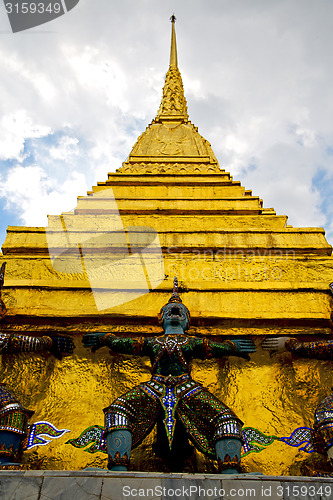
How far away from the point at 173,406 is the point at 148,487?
111 cm

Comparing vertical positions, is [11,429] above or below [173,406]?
below

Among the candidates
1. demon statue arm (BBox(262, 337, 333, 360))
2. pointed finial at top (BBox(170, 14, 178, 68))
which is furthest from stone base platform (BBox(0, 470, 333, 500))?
pointed finial at top (BBox(170, 14, 178, 68))

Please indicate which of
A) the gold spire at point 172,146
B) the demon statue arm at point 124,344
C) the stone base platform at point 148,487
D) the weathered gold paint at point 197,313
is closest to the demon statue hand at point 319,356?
the weathered gold paint at point 197,313

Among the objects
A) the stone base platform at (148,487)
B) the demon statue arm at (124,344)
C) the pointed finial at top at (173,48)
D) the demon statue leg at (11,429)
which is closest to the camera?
the stone base platform at (148,487)

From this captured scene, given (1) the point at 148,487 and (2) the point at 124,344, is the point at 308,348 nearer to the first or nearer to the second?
(2) the point at 124,344

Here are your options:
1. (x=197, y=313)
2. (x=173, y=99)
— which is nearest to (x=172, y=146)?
(x=173, y=99)

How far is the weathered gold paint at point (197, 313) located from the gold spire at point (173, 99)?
951 centimetres

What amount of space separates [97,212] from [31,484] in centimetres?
673

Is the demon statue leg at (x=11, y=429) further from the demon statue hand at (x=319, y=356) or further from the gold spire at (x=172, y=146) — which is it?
the gold spire at (x=172, y=146)

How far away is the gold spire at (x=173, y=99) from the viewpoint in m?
17.8

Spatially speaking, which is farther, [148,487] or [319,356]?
[319,356]

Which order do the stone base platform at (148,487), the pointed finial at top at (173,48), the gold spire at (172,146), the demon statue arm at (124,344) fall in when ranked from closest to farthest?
the stone base platform at (148,487) → the demon statue arm at (124,344) → the gold spire at (172,146) → the pointed finial at top at (173,48)

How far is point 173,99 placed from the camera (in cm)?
1947

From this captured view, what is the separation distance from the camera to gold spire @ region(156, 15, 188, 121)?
1780 centimetres
